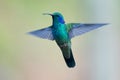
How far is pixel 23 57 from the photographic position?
4.16 ft

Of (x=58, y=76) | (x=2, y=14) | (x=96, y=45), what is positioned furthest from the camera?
(x=96, y=45)

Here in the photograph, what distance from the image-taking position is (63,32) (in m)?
1.28

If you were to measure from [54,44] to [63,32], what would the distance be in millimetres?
87

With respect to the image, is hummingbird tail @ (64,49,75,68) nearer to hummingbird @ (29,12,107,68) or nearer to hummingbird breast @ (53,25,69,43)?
hummingbird @ (29,12,107,68)

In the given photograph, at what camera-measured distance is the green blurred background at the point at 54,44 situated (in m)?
1.25

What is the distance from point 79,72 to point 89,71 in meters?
0.08

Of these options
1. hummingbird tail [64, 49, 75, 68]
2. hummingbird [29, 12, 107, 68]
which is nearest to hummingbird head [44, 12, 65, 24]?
hummingbird [29, 12, 107, 68]

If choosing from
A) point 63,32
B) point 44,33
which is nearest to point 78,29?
point 63,32

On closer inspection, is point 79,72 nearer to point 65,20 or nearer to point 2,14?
point 65,20

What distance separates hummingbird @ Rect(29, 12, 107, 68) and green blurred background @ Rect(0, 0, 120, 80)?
0.03m

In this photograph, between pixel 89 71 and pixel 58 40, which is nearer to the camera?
pixel 58 40

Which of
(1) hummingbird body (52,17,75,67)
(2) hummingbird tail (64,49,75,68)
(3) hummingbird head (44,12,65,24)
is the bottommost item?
(2) hummingbird tail (64,49,75,68)

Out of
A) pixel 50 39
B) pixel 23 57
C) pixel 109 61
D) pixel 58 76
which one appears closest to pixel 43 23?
pixel 50 39

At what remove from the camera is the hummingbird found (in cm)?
127
